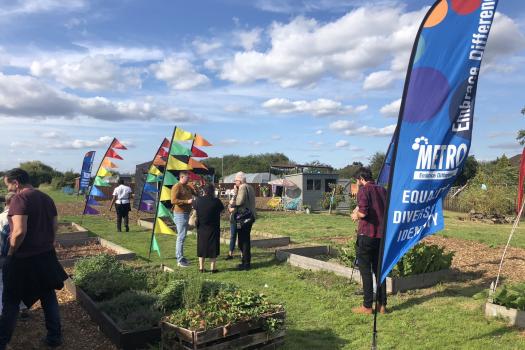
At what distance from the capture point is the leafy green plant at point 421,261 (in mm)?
6992

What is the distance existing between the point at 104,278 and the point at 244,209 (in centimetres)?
327

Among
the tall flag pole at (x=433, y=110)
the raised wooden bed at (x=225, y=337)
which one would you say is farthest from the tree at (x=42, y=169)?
the tall flag pole at (x=433, y=110)

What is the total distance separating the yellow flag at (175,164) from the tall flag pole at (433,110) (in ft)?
20.0

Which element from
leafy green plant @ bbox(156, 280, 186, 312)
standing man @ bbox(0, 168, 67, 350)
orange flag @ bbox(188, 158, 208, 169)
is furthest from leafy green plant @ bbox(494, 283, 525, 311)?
orange flag @ bbox(188, 158, 208, 169)

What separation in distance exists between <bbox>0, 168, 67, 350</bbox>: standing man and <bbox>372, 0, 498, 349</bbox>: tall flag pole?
3281 mm

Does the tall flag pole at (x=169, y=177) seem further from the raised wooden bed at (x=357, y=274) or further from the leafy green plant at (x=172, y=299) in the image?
the leafy green plant at (x=172, y=299)

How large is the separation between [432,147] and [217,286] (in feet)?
9.22

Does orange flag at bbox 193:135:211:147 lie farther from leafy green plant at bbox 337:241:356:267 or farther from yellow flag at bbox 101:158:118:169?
yellow flag at bbox 101:158:118:169

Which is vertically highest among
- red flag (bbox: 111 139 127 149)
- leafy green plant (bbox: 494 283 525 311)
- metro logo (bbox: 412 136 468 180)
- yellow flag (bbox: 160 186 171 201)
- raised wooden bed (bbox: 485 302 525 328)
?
red flag (bbox: 111 139 127 149)

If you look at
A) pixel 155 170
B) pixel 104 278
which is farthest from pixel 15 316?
pixel 155 170

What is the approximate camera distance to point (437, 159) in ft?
12.7

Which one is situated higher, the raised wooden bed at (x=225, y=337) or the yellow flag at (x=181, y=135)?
the yellow flag at (x=181, y=135)

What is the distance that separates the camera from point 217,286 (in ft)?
16.5

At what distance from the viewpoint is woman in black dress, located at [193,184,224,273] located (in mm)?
7855
